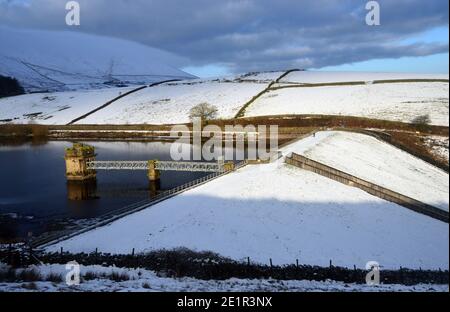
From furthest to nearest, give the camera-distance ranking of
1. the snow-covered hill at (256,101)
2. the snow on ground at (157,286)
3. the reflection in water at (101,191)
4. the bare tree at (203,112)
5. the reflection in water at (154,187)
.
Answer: the bare tree at (203,112) → the snow-covered hill at (256,101) → the reflection in water at (154,187) → the reflection in water at (101,191) → the snow on ground at (157,286)

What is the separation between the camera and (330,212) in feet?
85.9

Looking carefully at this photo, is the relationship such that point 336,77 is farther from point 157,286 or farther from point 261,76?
point 157,286

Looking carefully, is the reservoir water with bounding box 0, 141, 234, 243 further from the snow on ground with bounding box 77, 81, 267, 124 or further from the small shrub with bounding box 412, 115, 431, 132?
the snow on ground with bounding box 77, 81, 267, 124

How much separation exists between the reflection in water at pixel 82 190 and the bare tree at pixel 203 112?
45560mm

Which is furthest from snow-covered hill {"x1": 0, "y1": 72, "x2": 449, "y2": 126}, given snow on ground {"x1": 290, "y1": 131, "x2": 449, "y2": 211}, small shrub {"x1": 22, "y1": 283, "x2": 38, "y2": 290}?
small shrub {"x1": 22, "y1": 283, "x2": 38, "y2": 290}

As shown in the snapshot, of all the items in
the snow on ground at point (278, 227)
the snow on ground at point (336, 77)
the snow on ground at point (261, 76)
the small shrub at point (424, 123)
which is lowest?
the snow on ground at point (278, 227)

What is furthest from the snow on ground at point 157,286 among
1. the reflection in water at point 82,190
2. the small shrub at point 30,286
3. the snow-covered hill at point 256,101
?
the snow-covered hill at point 256,101

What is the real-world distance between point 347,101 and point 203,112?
3060 cm

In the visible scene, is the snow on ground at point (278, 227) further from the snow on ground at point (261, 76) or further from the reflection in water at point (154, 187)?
the snow on ground at point (261, 76)

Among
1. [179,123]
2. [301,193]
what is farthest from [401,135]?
[179,123]

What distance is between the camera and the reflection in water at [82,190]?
1499 inches

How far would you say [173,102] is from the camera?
332 ft
